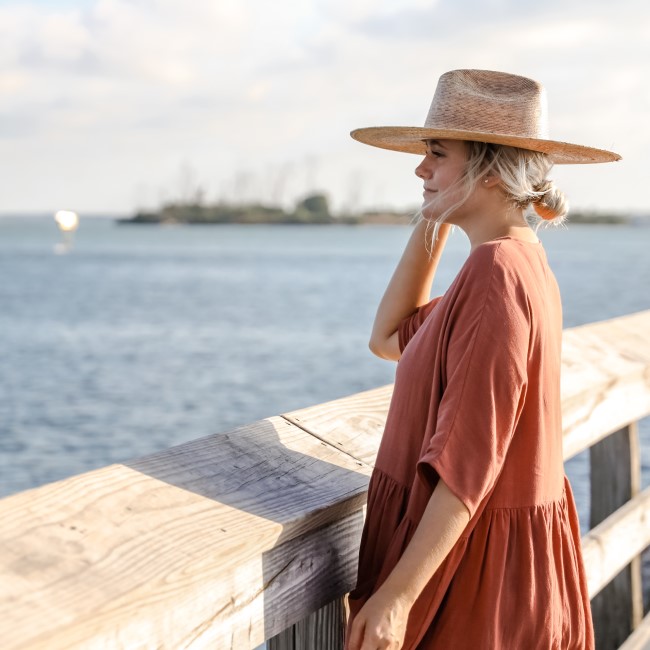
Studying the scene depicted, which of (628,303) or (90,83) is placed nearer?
(628,303)

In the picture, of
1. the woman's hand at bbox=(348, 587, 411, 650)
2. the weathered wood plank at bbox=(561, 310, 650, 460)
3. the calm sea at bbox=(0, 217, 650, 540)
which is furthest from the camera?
the calm sea at bbox=(0, 217, 650, 540)

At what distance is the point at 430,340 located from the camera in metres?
1.51

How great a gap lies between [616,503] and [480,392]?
69.0 inches

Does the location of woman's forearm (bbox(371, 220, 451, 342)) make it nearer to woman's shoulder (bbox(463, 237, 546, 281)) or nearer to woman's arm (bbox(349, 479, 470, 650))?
woman's shoulder (bbox(463, 237, 546, 281))

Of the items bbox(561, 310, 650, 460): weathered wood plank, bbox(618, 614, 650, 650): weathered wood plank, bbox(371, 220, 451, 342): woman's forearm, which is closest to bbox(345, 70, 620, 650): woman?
bbox(371, 220, 451, 342): woman's forearm

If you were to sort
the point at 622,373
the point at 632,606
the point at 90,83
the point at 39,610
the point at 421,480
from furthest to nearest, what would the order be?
the point at 90,83 < the point at 632,606 < the point at 622,373 < the point at 421,480 < the point at 39,610

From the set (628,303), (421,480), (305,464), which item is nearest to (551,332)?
(421,480)

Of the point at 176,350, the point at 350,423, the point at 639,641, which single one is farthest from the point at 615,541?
the point at 176,350

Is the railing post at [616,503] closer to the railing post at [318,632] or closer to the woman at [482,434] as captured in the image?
the woman at [482,434]

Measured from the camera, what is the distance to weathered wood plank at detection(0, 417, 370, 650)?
A: 980 mm

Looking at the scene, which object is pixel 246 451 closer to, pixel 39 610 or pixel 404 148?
pixel 39 610

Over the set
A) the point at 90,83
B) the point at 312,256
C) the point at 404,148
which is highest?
the point at 90,83

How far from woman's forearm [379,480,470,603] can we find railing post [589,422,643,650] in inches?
64.5

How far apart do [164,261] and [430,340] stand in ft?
260
